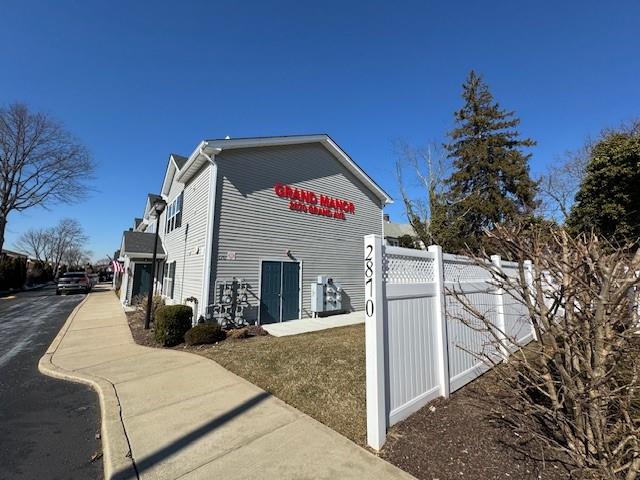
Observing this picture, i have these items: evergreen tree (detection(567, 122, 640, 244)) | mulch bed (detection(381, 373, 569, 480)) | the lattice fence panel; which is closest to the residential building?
the lattice fence panel

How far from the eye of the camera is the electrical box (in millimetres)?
11648

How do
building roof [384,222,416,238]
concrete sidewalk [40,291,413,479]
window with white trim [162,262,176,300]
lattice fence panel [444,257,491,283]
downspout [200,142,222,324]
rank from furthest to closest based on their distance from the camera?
building roof [384,222,416,238] → window with white trim [162,262,176,300] → downspout [200,142,222,324] → lattice fence panel [444,257,491,283] → concrete sidewalk [40,291,413,479]

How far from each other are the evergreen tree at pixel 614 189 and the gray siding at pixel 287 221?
9.56 metres

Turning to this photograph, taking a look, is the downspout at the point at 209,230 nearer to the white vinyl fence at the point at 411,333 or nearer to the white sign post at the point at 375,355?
the white vinyl fence at the point at 411,333

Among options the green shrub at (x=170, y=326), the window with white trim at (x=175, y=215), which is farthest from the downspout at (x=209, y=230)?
the window with white trim at (x=175, y=215)

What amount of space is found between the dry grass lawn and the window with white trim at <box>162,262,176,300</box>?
6.84m

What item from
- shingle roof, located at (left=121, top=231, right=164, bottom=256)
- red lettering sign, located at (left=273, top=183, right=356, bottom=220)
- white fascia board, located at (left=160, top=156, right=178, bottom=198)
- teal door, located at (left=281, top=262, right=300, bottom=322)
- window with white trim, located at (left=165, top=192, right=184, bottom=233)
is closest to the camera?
teal door, located at (left=281, top=262, right=300, bottom=322)

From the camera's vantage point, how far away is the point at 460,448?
309 centimetres

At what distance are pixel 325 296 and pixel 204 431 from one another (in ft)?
28.2

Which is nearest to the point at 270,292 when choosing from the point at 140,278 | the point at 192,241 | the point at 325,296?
the point at 325,296

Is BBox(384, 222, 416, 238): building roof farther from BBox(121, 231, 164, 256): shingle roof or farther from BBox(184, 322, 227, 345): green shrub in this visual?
BBox(184, 322, 227, 345): green shrub

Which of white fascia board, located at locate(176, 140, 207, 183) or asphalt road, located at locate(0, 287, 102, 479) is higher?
white fascia board, located at locate(176, 140, 207, 183)

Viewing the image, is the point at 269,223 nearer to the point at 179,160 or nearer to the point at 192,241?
the point at 192,241

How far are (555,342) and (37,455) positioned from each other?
5.28m
